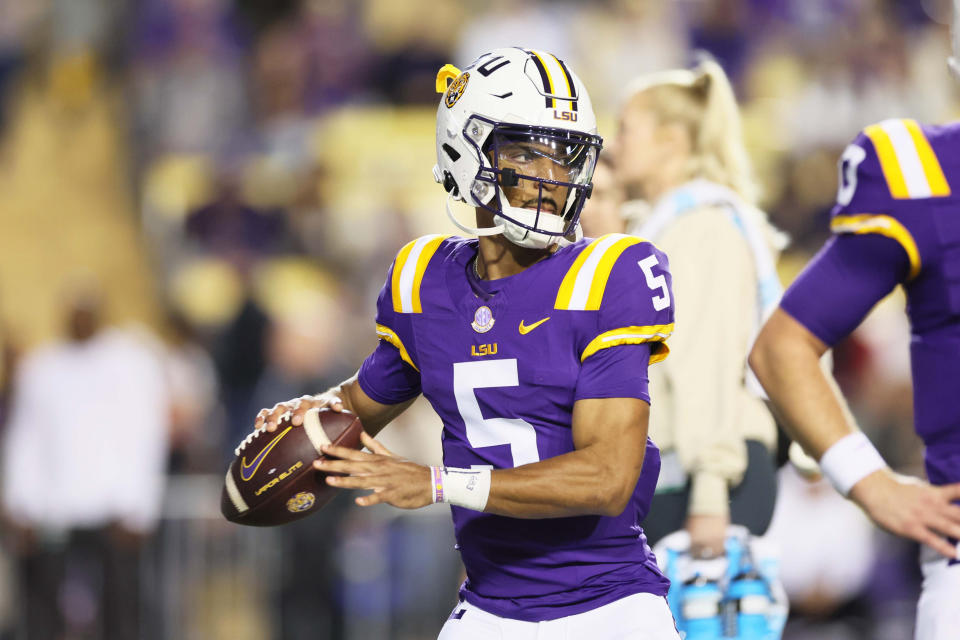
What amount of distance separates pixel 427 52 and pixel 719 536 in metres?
6.52

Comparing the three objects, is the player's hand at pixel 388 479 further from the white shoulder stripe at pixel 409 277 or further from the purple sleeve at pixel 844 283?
the purple sleeve at pixel 844 283

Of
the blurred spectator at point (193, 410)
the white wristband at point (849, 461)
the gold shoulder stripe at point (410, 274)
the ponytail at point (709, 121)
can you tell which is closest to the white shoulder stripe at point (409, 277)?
the gold shoulder stripe at point (410, 274)

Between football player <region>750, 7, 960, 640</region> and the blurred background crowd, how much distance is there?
14.8 ft

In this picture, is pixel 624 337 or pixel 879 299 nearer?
pixel 879 299

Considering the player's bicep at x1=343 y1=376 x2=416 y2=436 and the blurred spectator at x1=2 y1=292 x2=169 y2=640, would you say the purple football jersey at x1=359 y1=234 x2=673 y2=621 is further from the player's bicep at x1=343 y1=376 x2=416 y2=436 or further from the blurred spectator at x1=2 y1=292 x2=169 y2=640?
the blurred spectator at x1=2 y1=292 x2=169 y2=640

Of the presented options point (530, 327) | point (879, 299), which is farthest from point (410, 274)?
point (879, 299)

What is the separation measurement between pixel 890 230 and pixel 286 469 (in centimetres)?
138

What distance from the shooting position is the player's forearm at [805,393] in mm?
2693

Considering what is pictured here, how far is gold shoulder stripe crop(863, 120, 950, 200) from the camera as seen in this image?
257cm

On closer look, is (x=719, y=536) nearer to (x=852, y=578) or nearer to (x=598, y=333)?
(x=598, y=333)

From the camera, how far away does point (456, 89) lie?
10.3 ft

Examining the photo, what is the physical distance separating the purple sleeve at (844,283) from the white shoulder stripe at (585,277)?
0.41m

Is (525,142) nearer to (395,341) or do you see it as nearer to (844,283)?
(395,341)

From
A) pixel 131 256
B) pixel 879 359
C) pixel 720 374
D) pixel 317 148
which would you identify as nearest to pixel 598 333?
pixel 720 374
